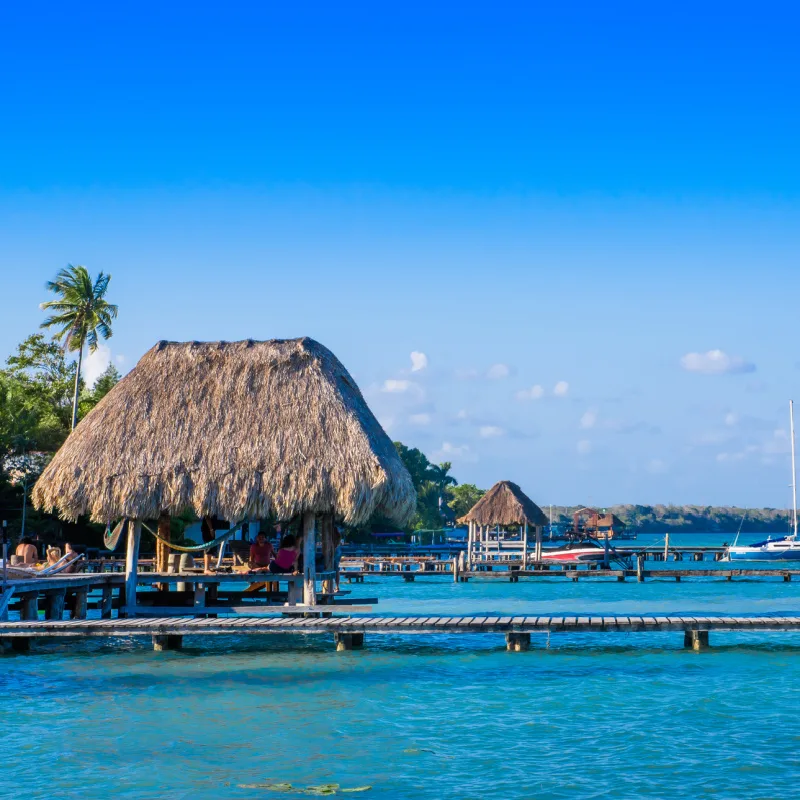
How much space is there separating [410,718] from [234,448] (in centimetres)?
723

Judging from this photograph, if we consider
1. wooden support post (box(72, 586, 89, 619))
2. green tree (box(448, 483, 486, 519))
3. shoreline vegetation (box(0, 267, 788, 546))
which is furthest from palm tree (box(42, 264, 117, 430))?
green tree (box(448, 483, 486, 519))

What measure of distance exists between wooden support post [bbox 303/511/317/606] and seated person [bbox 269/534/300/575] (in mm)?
314

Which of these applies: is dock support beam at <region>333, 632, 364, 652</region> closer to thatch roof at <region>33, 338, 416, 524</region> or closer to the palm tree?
thatch roof at <region>33, 338, 416, 524</region>

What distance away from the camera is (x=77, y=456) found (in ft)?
60.3

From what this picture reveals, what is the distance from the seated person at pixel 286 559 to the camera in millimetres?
18734

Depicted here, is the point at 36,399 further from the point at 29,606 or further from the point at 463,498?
the point at 463,498

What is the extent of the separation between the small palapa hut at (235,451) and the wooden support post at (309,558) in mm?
25

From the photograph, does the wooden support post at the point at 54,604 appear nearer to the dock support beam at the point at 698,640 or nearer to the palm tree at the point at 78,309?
the dock support beam at the point at 698,640

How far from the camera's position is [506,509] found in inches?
1715

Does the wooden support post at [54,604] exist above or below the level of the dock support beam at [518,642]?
above

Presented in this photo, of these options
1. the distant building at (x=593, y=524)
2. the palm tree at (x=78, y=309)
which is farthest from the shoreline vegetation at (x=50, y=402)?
the distant building at (x=593, y=524)

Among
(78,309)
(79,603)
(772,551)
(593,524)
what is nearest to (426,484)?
(593,524)

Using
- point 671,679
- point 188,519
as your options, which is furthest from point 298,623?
point 188,519

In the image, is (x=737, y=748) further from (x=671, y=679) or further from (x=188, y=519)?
(x=188, y=519)
